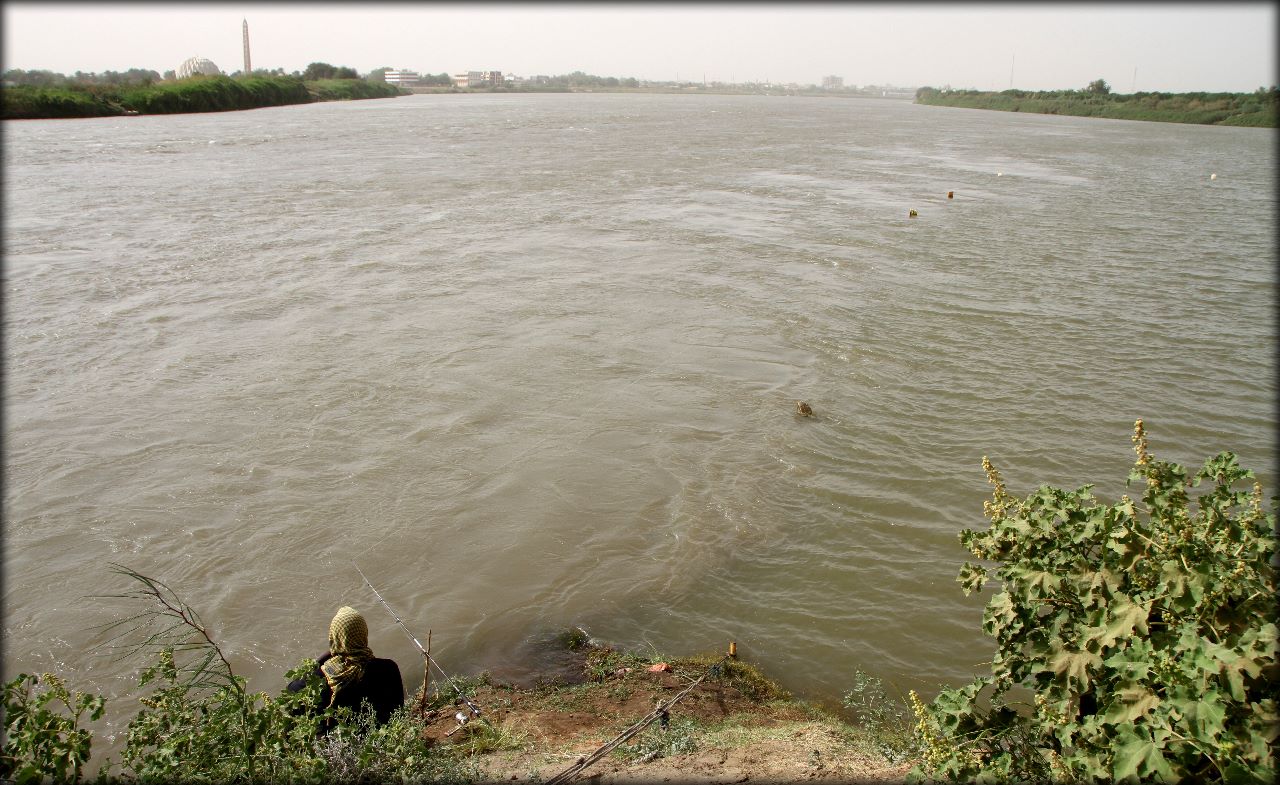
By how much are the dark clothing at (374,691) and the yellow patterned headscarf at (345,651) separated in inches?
1.4

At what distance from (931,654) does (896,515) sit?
6.53 ft

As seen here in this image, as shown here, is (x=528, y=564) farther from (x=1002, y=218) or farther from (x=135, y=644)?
(x=1002, y=218)

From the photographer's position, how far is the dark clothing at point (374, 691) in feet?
14.9

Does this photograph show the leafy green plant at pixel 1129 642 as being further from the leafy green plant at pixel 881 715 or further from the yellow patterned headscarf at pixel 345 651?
the yellow patterned headscarf at pixel 345 651

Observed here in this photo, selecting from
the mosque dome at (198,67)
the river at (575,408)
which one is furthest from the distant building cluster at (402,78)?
the river at (575,408)

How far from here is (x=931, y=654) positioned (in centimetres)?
602

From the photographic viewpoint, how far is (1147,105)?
83.6 m

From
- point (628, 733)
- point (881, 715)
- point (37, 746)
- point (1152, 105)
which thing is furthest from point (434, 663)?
point (1152, 105)

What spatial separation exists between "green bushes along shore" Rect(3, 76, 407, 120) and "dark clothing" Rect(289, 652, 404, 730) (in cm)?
5290

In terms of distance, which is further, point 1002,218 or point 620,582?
point 1002,218

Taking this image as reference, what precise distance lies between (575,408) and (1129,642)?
7241 millimetres

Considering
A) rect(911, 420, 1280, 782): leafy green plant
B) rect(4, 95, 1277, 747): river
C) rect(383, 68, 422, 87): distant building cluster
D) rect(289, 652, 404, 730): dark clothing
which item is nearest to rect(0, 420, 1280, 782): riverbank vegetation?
rect(911, 420, 1280, 782): leafy green plant

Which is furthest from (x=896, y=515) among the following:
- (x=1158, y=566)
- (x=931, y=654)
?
(x=1158, y=566)

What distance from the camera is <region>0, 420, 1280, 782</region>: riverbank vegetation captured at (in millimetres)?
3135
